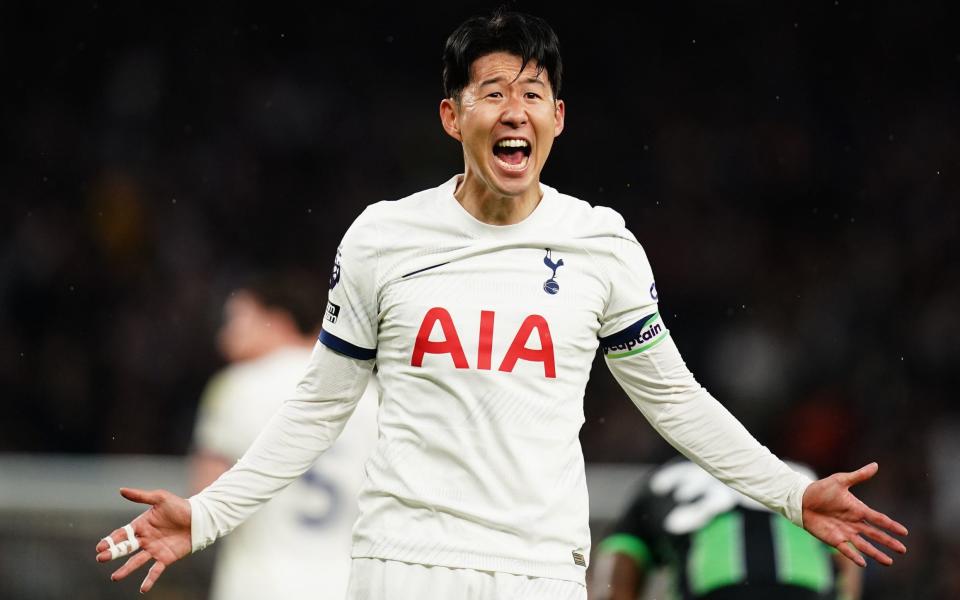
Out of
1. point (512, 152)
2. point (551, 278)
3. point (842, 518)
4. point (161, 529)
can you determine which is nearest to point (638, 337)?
point (551, 278)

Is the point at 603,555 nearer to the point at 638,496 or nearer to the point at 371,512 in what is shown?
the point at 638,496

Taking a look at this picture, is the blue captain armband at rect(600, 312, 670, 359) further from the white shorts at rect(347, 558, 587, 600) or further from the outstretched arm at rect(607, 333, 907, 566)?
the white shorts at rect(347, 558, 587, 600)

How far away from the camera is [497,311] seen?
3.22 meters

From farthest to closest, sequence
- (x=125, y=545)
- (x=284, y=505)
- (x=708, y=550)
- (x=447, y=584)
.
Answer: (x=284, y=505), (x=708, y=550), (x=125, y=545), (x=447, y=584)

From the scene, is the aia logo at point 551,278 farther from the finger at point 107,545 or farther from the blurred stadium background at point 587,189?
the blurred stadium background at point 587,189

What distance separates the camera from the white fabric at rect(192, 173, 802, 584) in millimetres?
3164

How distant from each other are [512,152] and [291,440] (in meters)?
0.80

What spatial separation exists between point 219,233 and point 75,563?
3749 millimetres

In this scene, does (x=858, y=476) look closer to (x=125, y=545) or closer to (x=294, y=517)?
(x=125, y=545)

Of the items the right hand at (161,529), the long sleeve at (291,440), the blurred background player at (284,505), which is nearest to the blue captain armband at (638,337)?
the long sleeve at (291,440)

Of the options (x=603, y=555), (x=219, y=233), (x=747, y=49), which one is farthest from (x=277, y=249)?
(x=603, y=555)

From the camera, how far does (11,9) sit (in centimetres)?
1252

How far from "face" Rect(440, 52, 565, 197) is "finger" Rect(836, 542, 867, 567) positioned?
103cm

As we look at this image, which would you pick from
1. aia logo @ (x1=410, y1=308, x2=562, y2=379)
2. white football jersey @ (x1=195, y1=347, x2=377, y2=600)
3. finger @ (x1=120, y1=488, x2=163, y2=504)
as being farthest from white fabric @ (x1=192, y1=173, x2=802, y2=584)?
white football jersey @ (x1=195, y1=347, x2=377, y2=600)
